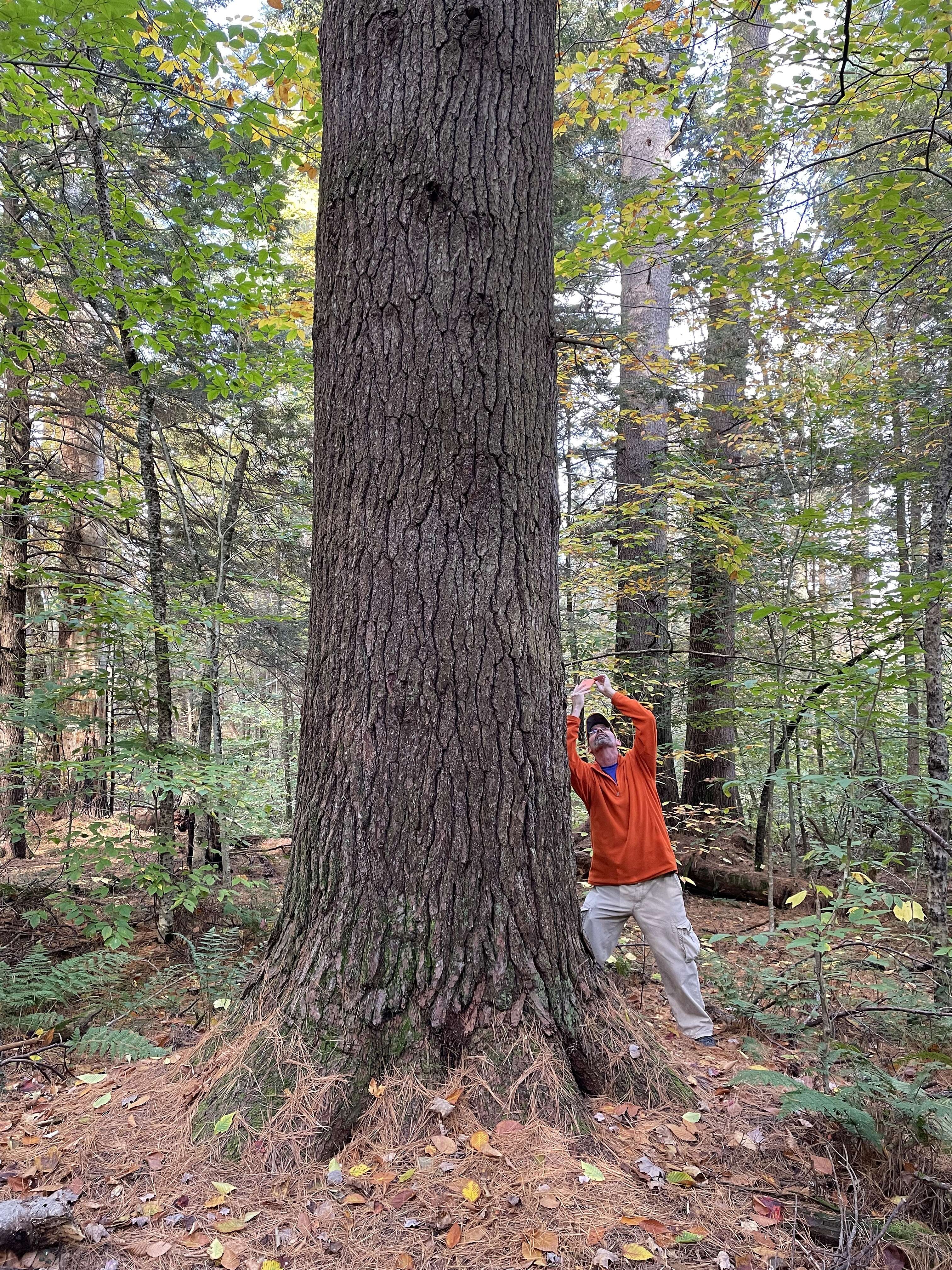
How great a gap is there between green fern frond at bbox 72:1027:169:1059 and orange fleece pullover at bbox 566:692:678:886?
8.99 ft

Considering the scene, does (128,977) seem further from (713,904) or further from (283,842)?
(713,904)

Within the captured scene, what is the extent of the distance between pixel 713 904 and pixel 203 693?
700 centimetres

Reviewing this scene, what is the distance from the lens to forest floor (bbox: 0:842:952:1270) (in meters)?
1.93

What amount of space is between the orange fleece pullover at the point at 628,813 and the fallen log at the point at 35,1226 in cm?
308

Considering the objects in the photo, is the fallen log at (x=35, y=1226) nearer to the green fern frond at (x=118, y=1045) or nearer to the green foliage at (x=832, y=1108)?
the green fern frond at (x=118, y=1045)

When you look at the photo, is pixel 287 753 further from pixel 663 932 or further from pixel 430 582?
pixel 430 582

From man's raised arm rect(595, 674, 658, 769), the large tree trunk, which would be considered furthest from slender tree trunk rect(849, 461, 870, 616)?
the large tree trunk

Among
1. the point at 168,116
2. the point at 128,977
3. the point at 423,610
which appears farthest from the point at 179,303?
the point at 128,977

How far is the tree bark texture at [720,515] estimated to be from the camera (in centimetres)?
682

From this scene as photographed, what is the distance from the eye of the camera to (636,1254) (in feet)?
6.19

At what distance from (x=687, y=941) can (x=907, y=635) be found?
2299 millimetres

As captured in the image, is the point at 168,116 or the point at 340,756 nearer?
the point at 340,756

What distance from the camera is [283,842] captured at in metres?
8.21

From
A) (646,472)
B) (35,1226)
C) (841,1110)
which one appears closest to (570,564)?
(646,472)
